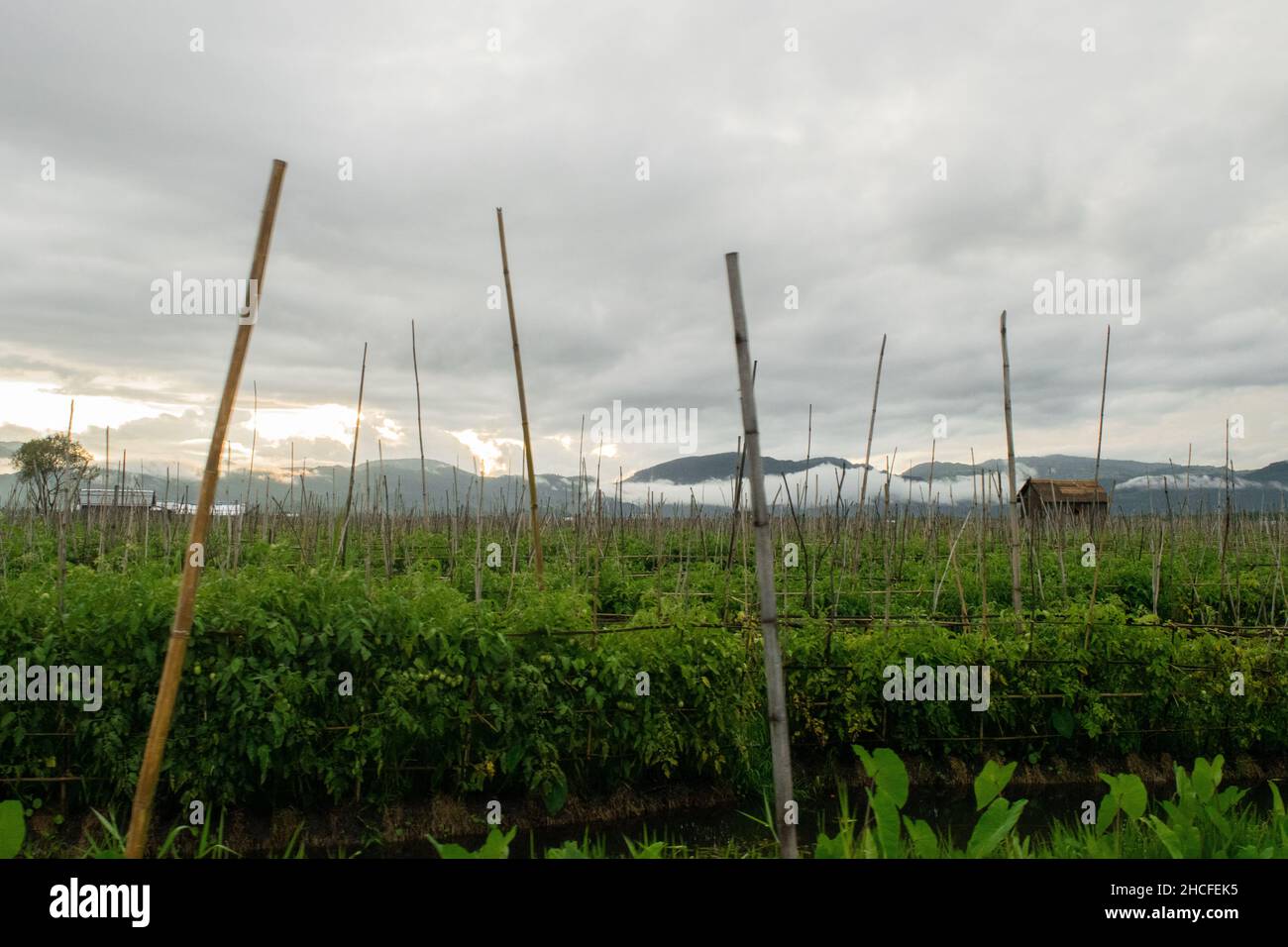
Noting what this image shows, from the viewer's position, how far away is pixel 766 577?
181cm

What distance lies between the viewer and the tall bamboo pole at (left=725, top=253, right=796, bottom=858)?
5.88 feet

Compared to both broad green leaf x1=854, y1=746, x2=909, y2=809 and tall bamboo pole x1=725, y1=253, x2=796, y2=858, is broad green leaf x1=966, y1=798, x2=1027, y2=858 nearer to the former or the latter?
broad green leaf x1=854, y1=746, x2=909, y2=809

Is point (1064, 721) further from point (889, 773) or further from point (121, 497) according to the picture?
point (121, 497)

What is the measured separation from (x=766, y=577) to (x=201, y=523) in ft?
4.06

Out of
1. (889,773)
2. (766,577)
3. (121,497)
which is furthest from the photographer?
(121,497)

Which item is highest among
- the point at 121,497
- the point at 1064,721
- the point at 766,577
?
the point at 121,497

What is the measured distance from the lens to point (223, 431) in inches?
72.4

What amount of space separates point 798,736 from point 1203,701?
3.43 metres

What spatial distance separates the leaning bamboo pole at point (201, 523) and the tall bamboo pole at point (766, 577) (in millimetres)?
1021

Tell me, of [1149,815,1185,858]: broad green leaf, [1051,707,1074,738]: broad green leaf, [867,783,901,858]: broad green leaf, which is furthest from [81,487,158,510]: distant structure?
[1149,815,1185,858]: broad green leaf

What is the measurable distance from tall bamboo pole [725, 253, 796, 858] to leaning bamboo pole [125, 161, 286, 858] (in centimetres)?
102

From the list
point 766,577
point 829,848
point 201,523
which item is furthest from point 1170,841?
point 201,523

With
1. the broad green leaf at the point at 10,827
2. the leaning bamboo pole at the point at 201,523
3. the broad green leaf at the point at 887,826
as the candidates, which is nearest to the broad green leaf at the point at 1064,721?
the broad green leaf at the point at 887,826
